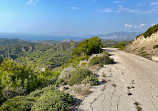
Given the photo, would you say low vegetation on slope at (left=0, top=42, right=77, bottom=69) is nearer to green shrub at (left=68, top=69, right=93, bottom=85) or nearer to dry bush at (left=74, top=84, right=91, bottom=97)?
green shrub at (left=68, top=69, right=93, bottom=85)

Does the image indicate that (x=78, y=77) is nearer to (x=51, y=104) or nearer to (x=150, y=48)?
(x=51, y=104)

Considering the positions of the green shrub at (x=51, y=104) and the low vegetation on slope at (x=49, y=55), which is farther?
the low vegetation on slope at (x=49, y=55)

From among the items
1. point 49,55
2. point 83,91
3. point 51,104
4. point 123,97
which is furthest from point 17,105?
point 49,55

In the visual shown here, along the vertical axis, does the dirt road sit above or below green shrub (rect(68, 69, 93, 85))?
below

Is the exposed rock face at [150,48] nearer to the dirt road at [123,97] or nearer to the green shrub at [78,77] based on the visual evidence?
the dirt road at [123,97]

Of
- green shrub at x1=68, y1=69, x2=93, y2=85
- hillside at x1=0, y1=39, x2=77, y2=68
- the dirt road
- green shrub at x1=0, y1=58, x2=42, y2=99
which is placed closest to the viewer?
the dirt road

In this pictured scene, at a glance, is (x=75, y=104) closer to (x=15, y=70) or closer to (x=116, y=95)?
(x=116, y=95)

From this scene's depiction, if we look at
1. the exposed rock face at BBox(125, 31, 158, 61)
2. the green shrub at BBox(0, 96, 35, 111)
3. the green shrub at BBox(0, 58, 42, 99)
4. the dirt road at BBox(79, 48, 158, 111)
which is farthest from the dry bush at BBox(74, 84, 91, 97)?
the exposed rock face at BBox(125, 31, 158, 61)

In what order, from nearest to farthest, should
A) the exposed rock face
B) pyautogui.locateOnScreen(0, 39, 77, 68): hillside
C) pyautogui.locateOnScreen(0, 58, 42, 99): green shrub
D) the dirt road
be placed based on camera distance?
1. the dirt road
2. pyautogui.locateOnScreen(0, 58, 42, 99): green shrub
3. the exposed rock face
4. pyautogui.locateOnScreen(0, 39, 77, 68): hillside

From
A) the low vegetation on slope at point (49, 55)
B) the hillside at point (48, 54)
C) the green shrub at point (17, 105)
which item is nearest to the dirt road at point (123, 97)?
the green shrub at point (17, 105)

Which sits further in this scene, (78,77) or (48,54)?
(48,54)

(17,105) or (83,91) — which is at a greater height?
(17,105)

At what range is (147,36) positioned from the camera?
31.7 meters

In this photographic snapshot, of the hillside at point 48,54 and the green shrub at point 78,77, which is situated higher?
the green shrub at point 78,77
